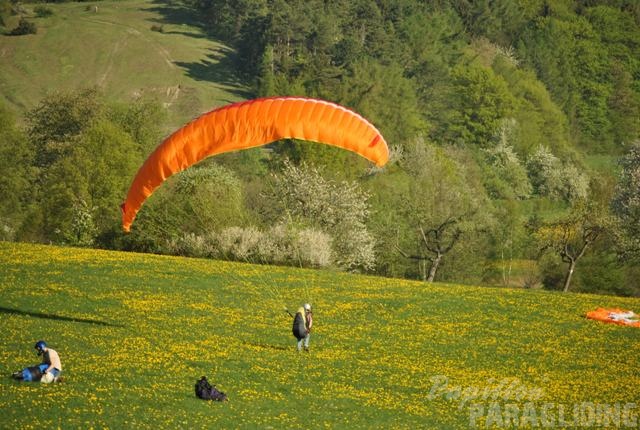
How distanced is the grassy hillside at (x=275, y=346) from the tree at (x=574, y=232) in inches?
599

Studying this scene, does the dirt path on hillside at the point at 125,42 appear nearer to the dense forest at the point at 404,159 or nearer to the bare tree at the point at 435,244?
the dense forest at the point at 404,159

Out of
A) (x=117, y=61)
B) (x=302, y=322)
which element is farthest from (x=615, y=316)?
(x=117, y=61)

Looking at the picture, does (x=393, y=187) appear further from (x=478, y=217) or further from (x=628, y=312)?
(x=628, y=312)

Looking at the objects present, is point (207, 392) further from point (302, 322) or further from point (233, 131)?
point (233, 131)

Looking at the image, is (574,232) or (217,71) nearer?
(574,232)

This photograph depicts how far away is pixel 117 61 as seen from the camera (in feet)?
432

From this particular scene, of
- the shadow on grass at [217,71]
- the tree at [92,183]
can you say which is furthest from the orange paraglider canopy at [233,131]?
the shadow on grass at [217,71]

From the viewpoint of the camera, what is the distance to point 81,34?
137250 mm

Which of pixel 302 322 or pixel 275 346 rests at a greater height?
pixel 302 322

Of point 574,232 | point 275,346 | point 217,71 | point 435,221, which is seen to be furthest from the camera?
point 217,71

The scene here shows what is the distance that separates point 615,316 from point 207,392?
816 inches

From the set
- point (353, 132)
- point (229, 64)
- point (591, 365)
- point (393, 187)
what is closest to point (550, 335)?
point (591, 365)

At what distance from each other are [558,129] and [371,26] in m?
36.5

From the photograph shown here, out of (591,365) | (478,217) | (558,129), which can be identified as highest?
(558,129)
